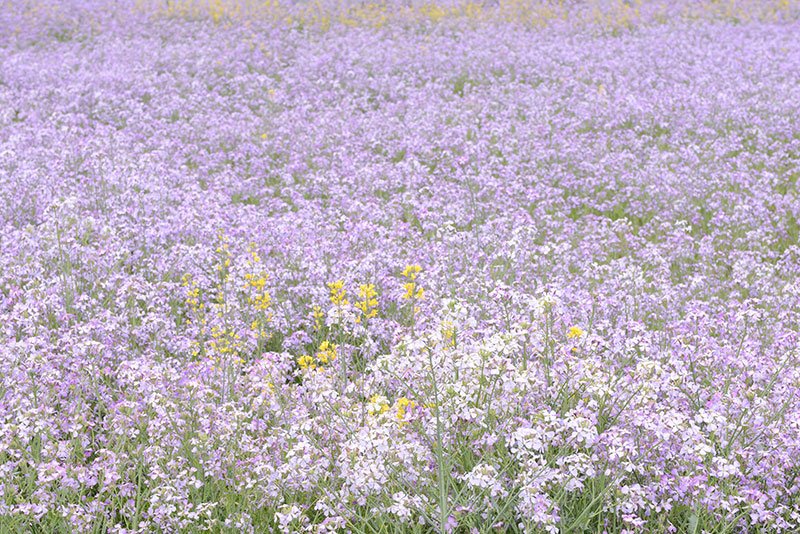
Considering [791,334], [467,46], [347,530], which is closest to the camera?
[347,530]

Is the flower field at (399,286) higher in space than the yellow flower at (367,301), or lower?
lower

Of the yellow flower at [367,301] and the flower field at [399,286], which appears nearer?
the flower field at [399,286]

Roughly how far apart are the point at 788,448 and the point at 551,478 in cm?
137

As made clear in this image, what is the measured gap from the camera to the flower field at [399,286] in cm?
400

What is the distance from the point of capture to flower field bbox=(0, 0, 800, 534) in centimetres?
400

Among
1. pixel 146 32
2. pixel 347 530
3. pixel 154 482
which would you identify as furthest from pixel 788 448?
pixel 146 32

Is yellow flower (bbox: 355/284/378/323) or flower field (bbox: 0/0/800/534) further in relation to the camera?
yellow flower (bbox: 355/284/378/323)

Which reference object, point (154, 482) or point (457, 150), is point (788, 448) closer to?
point (154, 482)

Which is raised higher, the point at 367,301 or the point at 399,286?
the point at 367,301

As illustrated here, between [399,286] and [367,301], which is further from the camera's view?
[399,286]

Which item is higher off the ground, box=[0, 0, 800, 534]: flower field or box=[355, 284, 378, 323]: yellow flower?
box=[355, 284, 378, 323]: yellow flower

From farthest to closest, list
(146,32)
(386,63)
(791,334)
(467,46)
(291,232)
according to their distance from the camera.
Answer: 1. (146,32)
2. (467,46)
3. (386,63)
4. (291,232)
5. (791,334)

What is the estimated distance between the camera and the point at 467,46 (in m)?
18.9

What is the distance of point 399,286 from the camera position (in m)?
6.82
